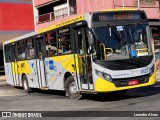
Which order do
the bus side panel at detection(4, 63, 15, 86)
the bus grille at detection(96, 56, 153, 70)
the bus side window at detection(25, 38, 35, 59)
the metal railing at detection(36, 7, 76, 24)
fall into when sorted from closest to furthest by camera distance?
the bus grille at detection(96, 56, 153, 70) < the bus side window at detection(25, 38, 35, 59) < the bus side panel at detection(4, 63, 15, 86) < the metal railing at detection(36, 7, 76, 24)

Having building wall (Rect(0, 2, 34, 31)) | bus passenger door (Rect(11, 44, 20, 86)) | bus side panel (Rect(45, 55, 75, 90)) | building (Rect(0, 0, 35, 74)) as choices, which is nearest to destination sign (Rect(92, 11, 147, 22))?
bus side panel (Rect(45, 55, 75, 90))

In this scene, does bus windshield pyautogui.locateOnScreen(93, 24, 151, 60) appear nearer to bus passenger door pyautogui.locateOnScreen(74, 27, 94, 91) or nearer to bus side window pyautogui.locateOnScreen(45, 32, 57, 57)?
bus passenger door pyautogui.locateOnScreen(74, 27, 94, 91)

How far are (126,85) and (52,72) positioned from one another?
4.08m

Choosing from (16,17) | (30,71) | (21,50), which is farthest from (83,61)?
(16,17)

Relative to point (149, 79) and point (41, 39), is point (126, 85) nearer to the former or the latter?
point (149, 79)

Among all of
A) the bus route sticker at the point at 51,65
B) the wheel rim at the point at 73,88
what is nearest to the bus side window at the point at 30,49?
the bus route sticker at the point at 51,65

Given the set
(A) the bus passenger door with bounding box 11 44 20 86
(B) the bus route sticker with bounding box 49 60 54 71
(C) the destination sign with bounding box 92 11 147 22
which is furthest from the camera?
(A) the bus passenger door with bounding box 11 44 20 86

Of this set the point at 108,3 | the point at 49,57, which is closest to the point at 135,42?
the point at 49,57

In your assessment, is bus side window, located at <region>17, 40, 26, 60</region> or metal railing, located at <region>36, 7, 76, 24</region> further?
metal railing, located at <region>36, 7, 76, 24</region>

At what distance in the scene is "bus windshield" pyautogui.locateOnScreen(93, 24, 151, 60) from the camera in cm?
1246

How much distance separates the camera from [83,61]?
13.1 m

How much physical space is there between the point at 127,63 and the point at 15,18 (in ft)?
100

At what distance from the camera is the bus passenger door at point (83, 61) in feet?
42.2

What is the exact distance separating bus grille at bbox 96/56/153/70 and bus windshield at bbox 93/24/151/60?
0.43 ft
